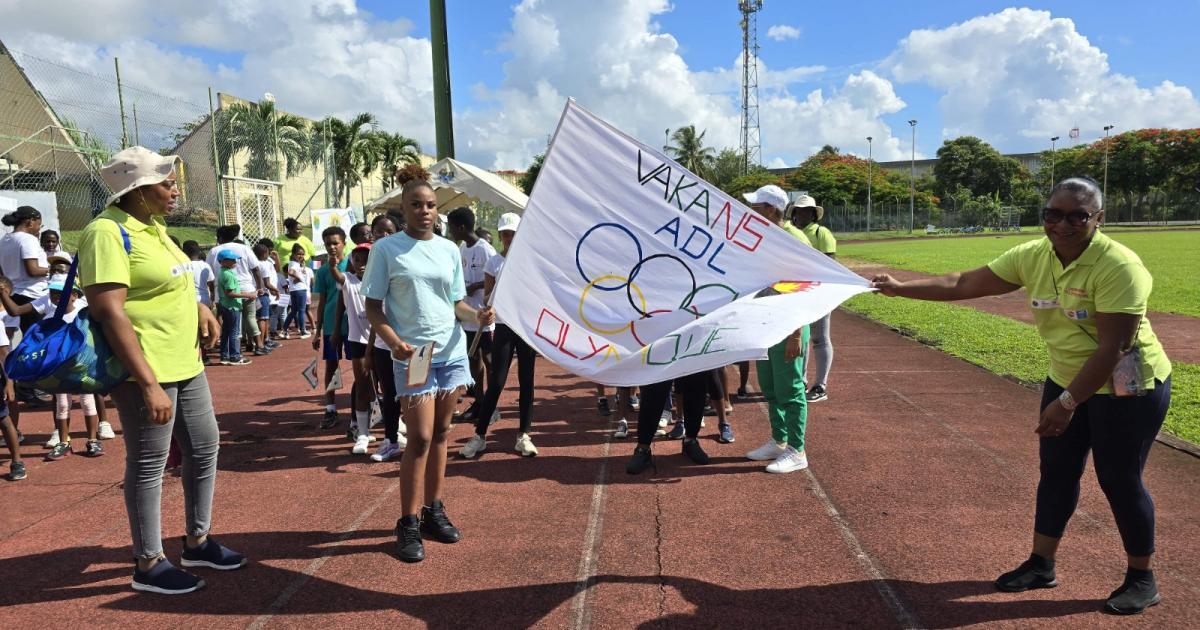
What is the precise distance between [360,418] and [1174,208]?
7920 cm

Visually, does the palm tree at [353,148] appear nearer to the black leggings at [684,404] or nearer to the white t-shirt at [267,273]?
the white t-shirt at [267,273]

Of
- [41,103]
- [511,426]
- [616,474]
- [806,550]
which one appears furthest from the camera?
[41,103]

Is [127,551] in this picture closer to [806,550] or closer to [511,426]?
[511,426]

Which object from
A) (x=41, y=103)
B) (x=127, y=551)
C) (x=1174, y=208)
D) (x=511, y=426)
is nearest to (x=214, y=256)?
(x=41, y=103)

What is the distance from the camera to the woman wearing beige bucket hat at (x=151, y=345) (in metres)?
2.83

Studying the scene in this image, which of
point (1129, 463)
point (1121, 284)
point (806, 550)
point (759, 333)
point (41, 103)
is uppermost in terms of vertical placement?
point (41, 103)

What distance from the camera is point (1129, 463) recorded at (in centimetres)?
289

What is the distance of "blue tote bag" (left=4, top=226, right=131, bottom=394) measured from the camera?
280cm

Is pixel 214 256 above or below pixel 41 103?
below

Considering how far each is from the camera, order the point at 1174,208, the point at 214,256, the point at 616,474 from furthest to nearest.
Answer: the point at 1174,208 < the point at 214,256 < the point at 616,474

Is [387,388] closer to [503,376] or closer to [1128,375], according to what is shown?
[503,376]

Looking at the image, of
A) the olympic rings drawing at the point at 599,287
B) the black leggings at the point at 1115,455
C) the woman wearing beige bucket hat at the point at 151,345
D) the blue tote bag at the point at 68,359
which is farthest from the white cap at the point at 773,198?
the blue tote bag at the point at 68,359

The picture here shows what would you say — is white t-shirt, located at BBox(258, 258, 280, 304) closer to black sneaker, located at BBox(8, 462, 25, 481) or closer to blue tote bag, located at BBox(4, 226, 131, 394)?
black sneaker, located at BBox(8, 462, 25, 481)

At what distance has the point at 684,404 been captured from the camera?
17.2 feet
